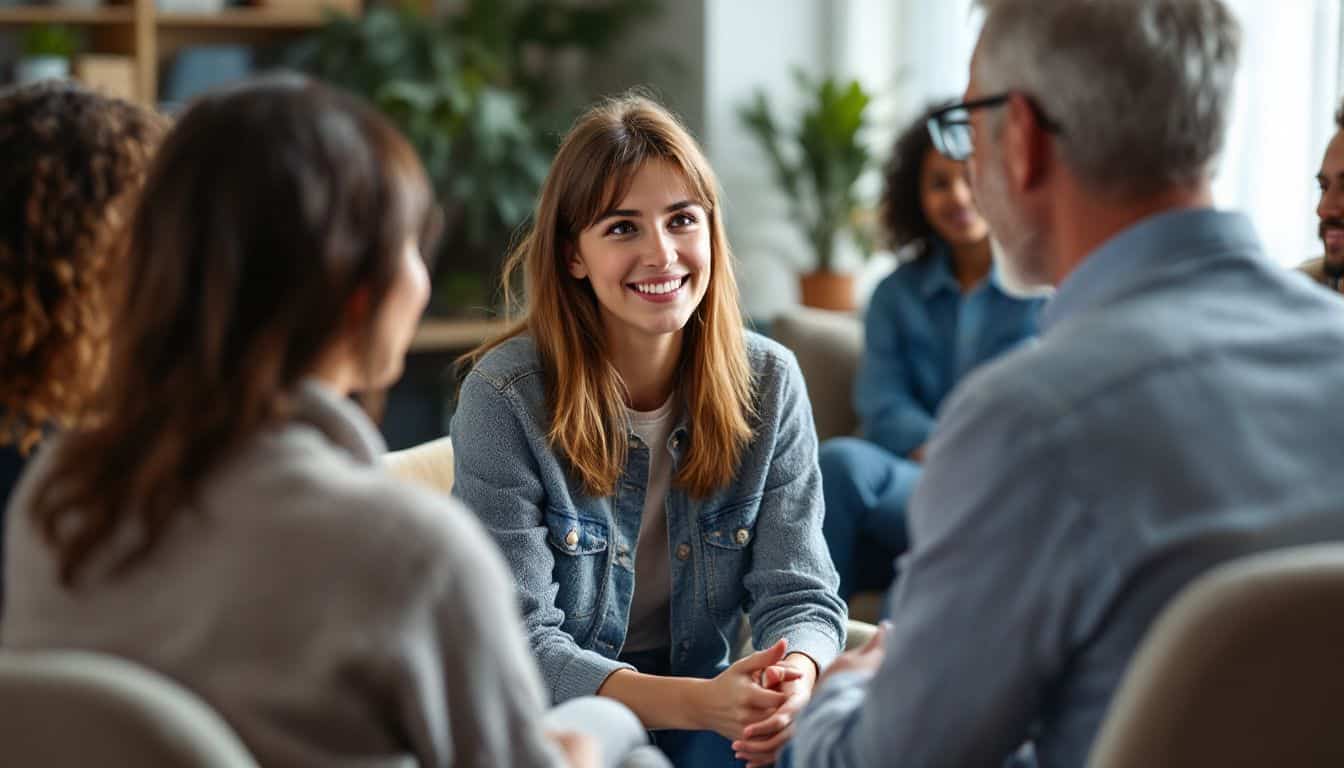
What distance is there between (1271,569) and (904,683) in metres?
0.28

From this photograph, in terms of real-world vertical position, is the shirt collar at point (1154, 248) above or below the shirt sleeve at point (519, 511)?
above

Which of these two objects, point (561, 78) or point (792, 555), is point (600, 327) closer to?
point (792, 555)

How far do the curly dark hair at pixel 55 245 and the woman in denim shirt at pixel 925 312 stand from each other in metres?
2.16

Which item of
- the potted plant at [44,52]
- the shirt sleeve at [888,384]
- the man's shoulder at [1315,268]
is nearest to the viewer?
the man's shoulder at [1315,268]

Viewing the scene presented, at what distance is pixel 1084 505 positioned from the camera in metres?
1.01

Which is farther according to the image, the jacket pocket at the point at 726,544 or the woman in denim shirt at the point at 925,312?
the woman in denim shirt at the point at 925,312

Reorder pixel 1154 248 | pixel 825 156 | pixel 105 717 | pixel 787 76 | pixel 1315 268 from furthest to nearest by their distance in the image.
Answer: pixel 787 76, pixel 825 156, pixel 1315 268, pixel 1154 248, pixel 105 717

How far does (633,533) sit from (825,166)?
3080 millimetres

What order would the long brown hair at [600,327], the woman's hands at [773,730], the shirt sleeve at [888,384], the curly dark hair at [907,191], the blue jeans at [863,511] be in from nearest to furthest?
the woman's hands at [773,730], the long brown hair at [600,327], the blue jeans at [863,511], the shirt sleeve at [888,384], the curly dark hair at [907,191]

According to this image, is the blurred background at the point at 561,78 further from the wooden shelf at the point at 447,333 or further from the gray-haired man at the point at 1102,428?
the gray-haired man at the point at 1102,428

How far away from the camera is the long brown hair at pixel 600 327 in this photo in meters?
1.83

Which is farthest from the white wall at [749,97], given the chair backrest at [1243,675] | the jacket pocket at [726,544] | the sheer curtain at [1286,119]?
the chair backrest at [1243,675]

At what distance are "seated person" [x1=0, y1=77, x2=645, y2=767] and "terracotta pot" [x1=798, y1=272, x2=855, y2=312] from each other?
12.5 feet

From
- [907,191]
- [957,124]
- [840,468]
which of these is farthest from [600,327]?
[907,191]
